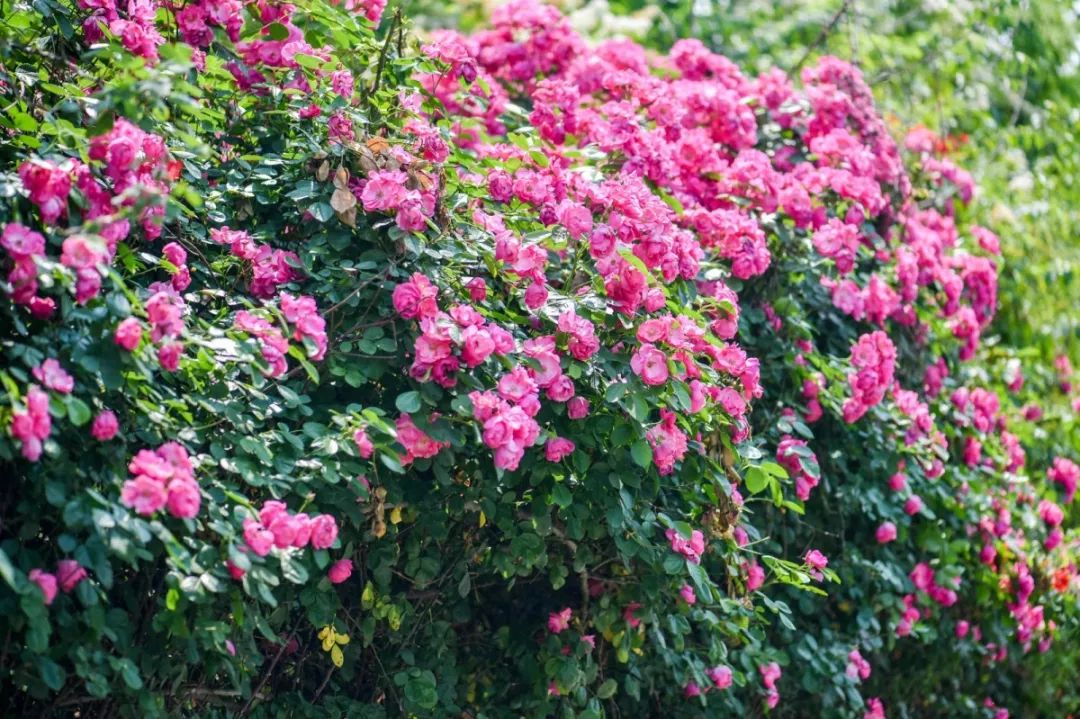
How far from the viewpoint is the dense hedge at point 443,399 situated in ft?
6.77

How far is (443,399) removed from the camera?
2.44 m

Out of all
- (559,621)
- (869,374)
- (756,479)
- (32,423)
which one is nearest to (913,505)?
(869,374)

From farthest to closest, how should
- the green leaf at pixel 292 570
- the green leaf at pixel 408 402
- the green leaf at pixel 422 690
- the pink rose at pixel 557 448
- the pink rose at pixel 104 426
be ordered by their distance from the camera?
the green leaf at pixel 422 690 → the pink rose at pixel 557 448 → the green leaf at pixel 408 402 → the green leaf at pixel 292 570 → the pink rose at pixel 104 426

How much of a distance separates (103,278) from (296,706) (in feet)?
3.16

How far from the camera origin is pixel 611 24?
21.1ft

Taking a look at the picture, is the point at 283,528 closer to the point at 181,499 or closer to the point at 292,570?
the point at 292,570

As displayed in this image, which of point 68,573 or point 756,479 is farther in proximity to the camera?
point 756,479

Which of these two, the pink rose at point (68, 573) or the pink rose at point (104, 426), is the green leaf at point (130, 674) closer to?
the pink rose at point (68, 573)

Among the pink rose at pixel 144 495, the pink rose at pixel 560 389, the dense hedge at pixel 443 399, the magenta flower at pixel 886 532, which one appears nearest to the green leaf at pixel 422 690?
the dense hedge at pixel 443 399

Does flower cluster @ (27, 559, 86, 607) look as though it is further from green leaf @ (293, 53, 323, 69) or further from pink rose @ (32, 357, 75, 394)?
green leaf @ (293, 53, 323, 69)

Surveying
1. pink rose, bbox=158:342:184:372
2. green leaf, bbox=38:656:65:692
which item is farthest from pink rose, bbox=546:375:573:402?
green leaf, bbox=38:656:65:692

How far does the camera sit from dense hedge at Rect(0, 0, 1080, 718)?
6.77 feet

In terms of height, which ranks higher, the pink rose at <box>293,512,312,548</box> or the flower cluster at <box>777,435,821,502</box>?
the pink rose at <box>293,512,312,548</box>

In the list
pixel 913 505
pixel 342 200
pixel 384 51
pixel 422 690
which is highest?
pixel 384 51
